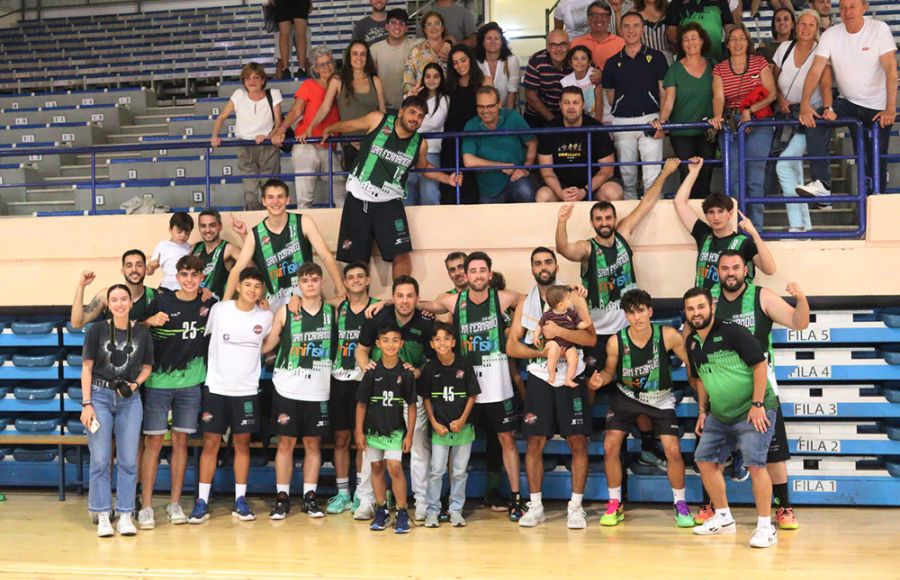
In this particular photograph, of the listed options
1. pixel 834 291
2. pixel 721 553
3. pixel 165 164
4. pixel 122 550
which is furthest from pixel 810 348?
pixel 165 164

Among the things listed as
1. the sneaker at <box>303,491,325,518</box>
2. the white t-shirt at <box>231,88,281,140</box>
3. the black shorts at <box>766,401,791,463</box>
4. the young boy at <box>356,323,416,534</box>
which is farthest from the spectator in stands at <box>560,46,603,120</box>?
the sneaker at <box>303,491,325,518</box>

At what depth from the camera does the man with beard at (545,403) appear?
735 centimetres

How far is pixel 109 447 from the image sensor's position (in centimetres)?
743

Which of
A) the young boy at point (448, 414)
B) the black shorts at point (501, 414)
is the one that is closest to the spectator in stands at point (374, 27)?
the young boy at point (448, 414)

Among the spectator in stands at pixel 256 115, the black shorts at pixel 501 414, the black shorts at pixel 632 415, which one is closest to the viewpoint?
the black shorts at pixel 632 415

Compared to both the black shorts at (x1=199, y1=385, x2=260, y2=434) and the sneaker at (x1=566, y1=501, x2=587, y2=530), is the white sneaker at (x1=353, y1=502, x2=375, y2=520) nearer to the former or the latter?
the black shorts at (x1=199, y1=385, x2=260, y2=434)

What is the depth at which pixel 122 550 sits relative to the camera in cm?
699

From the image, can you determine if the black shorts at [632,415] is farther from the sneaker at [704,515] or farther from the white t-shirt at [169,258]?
the white t-shirt at [169,258]

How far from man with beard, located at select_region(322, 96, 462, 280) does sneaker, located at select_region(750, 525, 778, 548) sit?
3173 millimetres

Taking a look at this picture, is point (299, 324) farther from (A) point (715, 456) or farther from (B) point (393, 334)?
(A) point (715, 456)

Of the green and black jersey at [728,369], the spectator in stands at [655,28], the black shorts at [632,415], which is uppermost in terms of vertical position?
the spectator in stands at [655,28]

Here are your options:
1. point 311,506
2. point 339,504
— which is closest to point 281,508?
point 311,506

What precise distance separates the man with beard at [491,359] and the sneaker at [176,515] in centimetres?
222

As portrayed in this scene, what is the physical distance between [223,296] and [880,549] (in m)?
4.87
